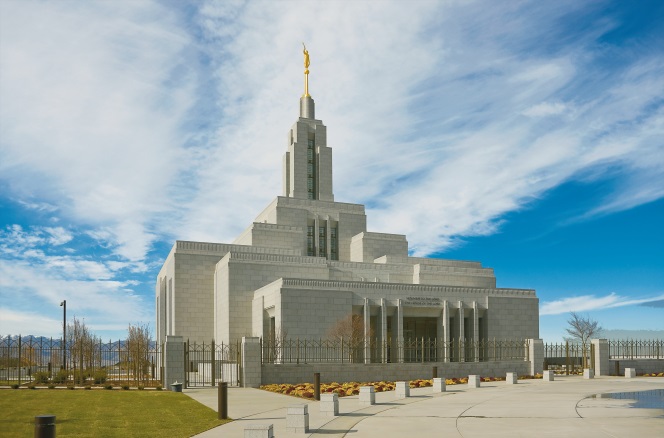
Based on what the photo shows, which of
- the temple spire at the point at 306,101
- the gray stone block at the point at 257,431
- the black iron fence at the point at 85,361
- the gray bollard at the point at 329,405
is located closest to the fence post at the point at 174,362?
the black iron fence at the point at 85,361

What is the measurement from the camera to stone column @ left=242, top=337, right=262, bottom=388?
112 ft

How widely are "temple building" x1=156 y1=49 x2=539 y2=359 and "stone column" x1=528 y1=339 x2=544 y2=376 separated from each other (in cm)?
974

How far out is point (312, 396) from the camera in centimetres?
2772

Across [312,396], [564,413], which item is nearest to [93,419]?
[312,396]

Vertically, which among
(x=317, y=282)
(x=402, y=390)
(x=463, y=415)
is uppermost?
(x=317, y=282)

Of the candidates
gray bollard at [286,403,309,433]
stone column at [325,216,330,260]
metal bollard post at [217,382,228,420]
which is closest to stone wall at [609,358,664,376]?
stone column at [325,216,330,260]

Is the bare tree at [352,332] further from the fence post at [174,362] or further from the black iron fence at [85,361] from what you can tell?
the fence post at [174,362]

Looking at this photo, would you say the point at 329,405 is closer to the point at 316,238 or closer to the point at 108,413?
the point at 108,413

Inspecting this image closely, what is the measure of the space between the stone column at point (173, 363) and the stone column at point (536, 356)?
77.5 feet

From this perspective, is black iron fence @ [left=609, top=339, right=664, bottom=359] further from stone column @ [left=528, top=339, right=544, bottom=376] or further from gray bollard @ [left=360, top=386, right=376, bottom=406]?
gray bollard @ [left=360, top=386, right=376, bottom=406]

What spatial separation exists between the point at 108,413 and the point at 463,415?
37.4 ft

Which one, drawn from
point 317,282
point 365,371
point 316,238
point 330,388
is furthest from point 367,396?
point 316,238

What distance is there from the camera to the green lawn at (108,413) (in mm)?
17797

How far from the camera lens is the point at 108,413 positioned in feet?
72.1
